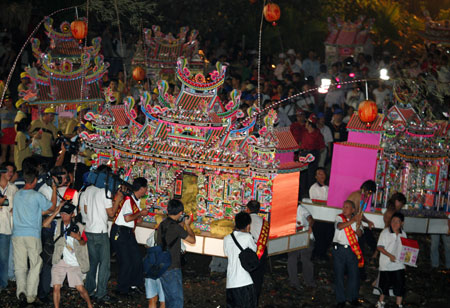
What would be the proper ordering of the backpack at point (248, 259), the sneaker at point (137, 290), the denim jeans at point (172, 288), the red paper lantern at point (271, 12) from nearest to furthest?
the backpack at point (248, 259)
the denim jeans at point (172, 288)
the sneaker at point (137, 290)
the red paper lantern at point (271, 12)

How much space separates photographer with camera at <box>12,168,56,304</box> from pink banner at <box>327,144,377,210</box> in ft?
16.5

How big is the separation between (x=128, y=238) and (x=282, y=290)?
2.46 m

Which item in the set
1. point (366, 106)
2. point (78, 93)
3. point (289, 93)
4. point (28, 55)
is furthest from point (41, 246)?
point (28, 55)

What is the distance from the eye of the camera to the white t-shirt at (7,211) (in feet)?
32.5

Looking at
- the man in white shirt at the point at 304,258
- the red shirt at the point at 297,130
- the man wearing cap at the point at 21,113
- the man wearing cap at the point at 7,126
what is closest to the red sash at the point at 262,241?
the man in white shirt at the point at 304,258

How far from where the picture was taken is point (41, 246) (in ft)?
31.5

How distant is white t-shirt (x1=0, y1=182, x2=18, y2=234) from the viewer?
32.5ft

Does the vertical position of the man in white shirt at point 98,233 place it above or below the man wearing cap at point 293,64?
below

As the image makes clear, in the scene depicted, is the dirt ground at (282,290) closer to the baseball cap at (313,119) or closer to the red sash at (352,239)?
the red sash at (352,239)

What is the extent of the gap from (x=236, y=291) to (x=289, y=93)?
9735 mm

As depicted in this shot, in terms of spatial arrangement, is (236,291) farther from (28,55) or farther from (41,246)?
(28,55)

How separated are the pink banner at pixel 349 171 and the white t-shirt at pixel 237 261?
4103mm

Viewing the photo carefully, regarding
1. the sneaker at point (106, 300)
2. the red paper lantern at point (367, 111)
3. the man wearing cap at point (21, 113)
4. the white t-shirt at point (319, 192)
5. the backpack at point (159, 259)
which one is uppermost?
the red paper lantern at point (367, 111)

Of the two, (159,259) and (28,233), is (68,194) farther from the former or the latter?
(159,259)
